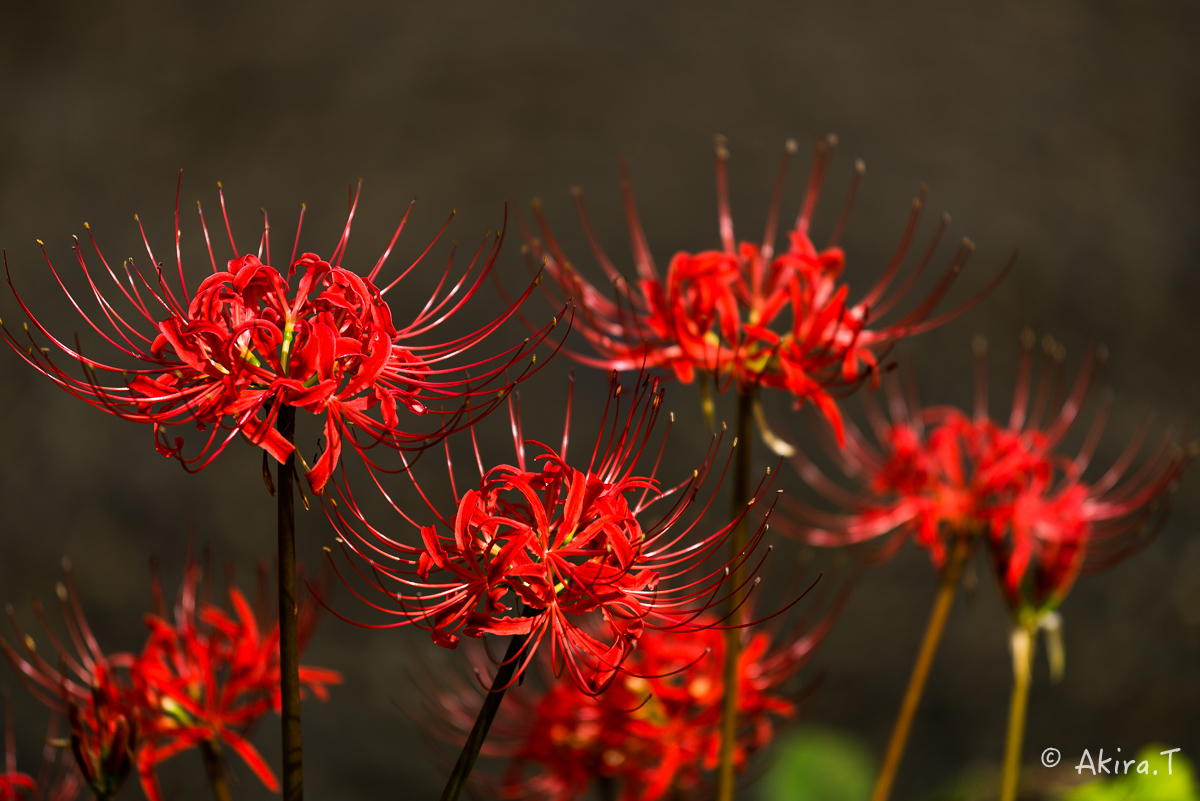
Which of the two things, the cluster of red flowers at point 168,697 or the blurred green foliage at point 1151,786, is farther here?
the blurred green foliage at point 1151,786

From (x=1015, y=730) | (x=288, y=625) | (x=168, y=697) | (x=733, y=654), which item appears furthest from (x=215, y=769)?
(x=1015, y=730)

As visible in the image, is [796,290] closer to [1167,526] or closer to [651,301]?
[651,301]

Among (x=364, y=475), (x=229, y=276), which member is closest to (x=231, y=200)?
(x=364, y=475)

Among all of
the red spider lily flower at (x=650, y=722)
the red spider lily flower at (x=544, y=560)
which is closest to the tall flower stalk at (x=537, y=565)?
the red spider lily flower at (x=544, y=560)

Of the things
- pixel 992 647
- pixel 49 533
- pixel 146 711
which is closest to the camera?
pixel 146 711

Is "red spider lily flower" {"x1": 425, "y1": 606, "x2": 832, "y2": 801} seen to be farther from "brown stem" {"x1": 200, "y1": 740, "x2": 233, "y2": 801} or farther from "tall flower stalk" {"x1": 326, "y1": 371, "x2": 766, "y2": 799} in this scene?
"tall flower stalk" {"x1": 326, "y1": 371, "x2": 766, "y2": 799}

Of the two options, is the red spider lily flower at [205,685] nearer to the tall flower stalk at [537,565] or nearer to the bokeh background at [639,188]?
the tall flower stalk at [537,565]

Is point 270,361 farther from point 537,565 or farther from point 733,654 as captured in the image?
point 733,654
